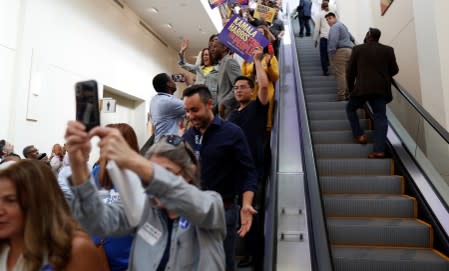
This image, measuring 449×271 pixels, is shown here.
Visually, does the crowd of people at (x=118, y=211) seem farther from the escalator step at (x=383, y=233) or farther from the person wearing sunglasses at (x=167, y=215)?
the escalator step at (x=383, y=233)

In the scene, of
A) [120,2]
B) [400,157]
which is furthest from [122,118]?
[400,157]

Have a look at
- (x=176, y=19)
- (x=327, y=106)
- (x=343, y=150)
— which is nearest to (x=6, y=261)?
(x=343, y=150)

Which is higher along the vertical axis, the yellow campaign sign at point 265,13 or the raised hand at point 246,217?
the yellow campaign sign at point 265,13

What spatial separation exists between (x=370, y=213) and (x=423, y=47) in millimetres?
2582

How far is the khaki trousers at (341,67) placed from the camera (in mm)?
6492

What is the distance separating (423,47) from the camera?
196 inches

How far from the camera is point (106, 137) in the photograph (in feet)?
3.25

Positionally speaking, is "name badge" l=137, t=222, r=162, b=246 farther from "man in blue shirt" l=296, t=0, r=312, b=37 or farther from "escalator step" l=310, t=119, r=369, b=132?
"man in blue shirt" l=296, t=0, r=312, b=37

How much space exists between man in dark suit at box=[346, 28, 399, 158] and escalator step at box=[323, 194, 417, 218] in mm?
851

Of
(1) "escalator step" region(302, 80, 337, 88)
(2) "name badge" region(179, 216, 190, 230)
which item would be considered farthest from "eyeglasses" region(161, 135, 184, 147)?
(1) "escalator step" region(302, 80, 337, 88)

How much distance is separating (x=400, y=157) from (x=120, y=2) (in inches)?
318

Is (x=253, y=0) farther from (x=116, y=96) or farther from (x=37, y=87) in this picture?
(x=37, y=87)

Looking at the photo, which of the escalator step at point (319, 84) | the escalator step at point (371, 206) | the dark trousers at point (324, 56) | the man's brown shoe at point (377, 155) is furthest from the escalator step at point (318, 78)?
the escalator step at point (371, 206)

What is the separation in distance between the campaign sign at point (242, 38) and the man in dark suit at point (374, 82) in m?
1.31
